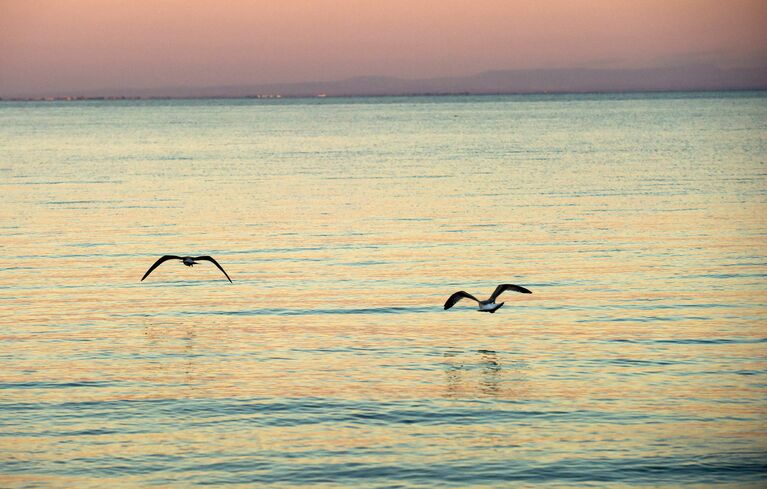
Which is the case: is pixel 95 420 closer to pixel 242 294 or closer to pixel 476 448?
pixel 476 448

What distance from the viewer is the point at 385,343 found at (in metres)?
25.2

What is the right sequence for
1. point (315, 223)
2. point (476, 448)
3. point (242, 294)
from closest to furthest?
point (476, 448) < point (242, 294) < point (315, 223)

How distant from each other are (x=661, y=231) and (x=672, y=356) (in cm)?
1963

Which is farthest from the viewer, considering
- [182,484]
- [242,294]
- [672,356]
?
[242,294]

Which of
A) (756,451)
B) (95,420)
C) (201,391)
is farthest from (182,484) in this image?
(756,451)

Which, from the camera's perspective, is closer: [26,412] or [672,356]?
[26,412]

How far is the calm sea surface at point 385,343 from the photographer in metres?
18.0

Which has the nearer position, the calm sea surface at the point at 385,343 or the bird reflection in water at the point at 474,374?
the calm sea surface at the point at 385,343

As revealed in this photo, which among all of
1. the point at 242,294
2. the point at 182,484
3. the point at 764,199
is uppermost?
the point at 764,199

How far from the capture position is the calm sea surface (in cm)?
1800

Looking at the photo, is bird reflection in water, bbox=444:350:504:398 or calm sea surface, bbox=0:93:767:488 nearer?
calm sea surface, bbox=0:93:767:488

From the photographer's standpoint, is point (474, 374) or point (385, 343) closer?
point (474, 374)

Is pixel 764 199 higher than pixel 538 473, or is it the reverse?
pixel 764 199

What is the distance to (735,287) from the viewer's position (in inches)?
1240
